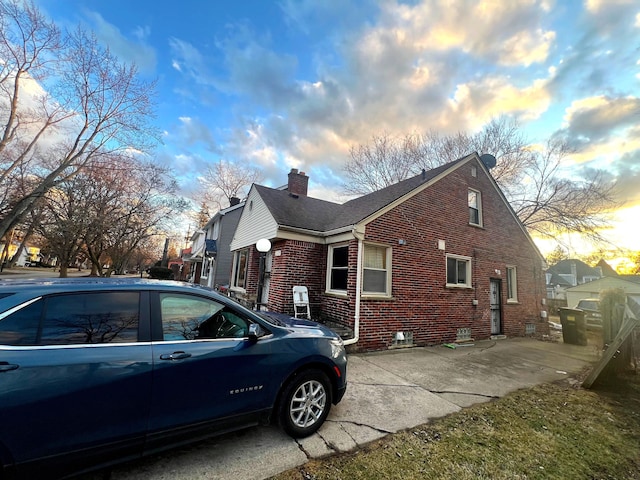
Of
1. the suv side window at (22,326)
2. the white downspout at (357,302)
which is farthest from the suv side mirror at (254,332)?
the white downspout at (357,302)

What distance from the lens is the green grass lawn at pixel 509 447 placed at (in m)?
2.58

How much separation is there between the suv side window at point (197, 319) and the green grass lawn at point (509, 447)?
1385mm

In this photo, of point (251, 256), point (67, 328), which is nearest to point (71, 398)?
point (67, 328)

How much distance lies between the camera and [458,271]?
9.20 m

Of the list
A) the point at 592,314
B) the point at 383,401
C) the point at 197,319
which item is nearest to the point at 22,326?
the point at 197,319

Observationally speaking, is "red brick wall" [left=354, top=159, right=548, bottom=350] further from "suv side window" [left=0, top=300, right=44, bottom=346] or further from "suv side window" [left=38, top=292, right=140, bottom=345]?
"suv side window" [left=0, top=300, right=44, bottom=346]

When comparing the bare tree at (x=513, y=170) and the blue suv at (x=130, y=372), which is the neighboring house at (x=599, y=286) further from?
the blue suv at (x=130, y=372)

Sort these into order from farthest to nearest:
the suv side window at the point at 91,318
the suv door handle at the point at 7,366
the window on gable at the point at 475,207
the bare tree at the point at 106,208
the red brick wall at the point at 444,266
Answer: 1. the bare tree at the point at 106,208
2. the window on gable at the point at 475,207
3. the red brick wall at the point at 444,266
4. the suv side window at the point at 91,318
5. the suv door handle at the point at 7,366

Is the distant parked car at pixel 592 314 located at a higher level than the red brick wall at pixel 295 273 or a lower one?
lower

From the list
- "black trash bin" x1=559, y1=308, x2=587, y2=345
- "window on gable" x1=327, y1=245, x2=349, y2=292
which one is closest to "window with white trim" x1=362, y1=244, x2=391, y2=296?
"window on gable" x1=327, y1=245, x2=349, y2=292

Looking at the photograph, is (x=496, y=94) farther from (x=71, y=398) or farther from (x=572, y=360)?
(x=71, y=398)

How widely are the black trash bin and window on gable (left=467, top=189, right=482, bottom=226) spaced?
497cm

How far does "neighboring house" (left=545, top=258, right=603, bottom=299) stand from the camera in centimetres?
4234

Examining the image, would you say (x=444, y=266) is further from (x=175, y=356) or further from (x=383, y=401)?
(x=175, y=356)
